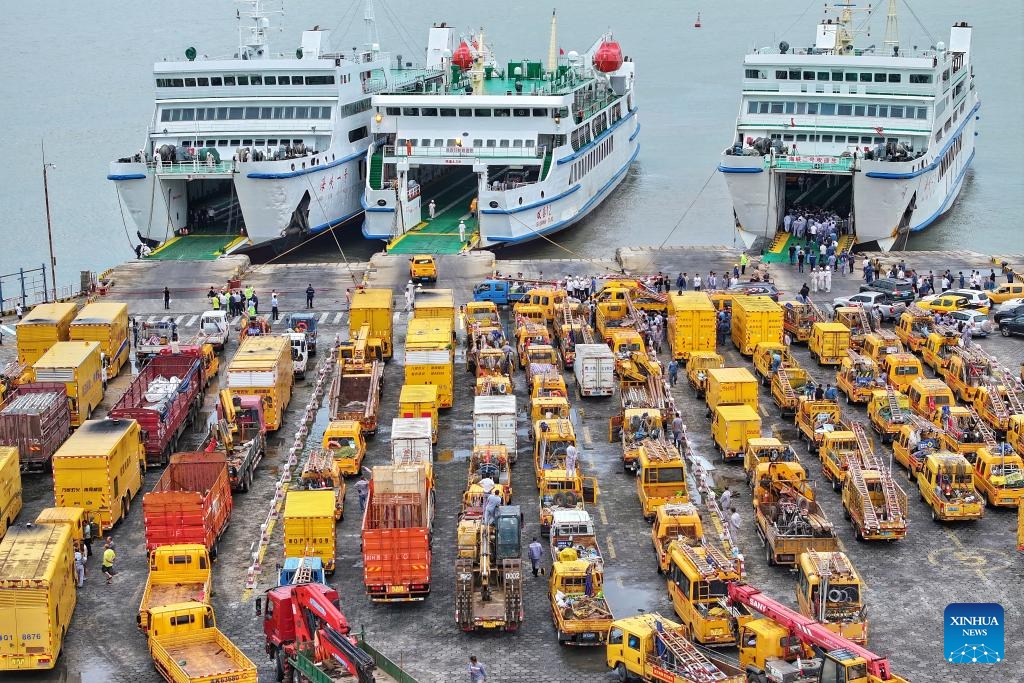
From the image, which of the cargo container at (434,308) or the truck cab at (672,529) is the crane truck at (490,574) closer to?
the truck cab at (672,529)

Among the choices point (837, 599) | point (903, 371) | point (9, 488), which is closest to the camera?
point (837, 599)

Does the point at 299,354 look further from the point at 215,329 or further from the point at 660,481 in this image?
the point at 660,481

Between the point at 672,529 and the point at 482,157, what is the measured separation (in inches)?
1652

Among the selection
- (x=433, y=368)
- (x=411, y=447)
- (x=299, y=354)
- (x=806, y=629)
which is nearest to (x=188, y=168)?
(x=299, y=354)

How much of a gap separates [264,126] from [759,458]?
139 feet

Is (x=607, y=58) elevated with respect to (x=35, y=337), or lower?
elevated

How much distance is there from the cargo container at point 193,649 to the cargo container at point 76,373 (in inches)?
639

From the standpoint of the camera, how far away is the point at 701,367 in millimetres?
47125

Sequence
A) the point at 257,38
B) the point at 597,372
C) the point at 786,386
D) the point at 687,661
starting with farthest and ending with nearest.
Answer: the point at 257,38 → the point at 597,372 → the point at 786,386 → the point at 687,661

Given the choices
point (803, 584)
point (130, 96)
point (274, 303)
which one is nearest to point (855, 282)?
point (274, 303)

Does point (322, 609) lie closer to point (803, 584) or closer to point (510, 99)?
point (803, 584)

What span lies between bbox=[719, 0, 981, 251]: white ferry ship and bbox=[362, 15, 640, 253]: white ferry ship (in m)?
9.23

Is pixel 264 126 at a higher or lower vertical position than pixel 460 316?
higher

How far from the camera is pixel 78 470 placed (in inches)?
1398
